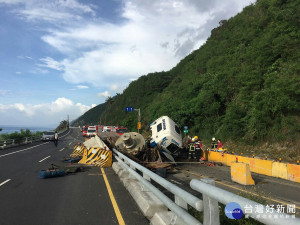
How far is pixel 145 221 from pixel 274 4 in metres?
34.3

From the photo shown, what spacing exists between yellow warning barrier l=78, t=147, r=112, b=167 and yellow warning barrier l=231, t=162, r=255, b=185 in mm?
6714

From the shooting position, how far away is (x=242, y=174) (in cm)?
1040

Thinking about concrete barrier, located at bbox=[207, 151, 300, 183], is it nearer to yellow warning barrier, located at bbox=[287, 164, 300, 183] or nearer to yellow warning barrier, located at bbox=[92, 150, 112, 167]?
yellow warning barrier, located at bbox=[287, 164, 300, 183]

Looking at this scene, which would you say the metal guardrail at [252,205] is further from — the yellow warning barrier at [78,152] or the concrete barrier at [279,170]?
the yellow warning barrier at [78,152]

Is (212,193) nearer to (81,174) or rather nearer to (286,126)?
(81,174)

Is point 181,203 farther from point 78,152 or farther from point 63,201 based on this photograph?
point 78,152

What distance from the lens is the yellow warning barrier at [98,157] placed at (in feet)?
44.9

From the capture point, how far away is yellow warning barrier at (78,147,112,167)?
13.7m

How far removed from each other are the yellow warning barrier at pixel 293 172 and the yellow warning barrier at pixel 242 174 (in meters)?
2.30

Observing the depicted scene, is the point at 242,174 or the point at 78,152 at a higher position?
the point at 78,152

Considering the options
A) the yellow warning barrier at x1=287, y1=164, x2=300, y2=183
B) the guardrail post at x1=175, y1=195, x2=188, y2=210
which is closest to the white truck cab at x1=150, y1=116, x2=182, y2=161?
the yellow warning barrier at x1=287, y1=164, x2=300, y2=183

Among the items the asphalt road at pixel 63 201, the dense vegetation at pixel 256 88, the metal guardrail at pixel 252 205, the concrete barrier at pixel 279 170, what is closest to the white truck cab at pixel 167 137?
the concrete barrier at pixel 279 170

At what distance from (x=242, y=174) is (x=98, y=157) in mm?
7800

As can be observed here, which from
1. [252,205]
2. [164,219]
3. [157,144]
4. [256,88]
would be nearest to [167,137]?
[157,144]
